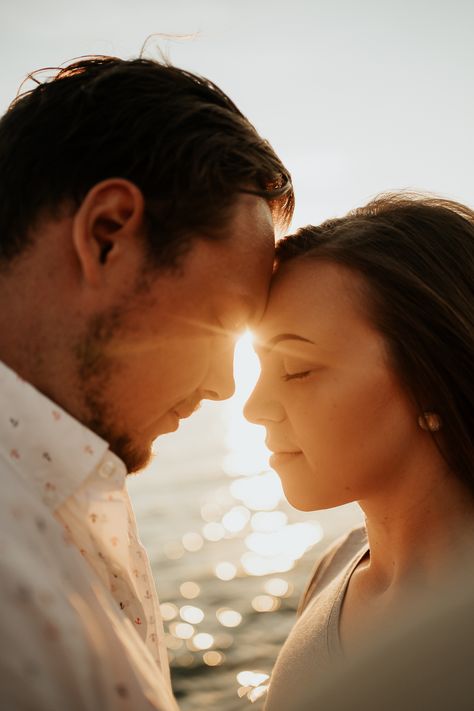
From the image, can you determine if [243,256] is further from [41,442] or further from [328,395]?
[41,442]

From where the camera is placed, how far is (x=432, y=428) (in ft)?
8.17

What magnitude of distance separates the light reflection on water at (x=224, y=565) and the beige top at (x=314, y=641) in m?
0.51

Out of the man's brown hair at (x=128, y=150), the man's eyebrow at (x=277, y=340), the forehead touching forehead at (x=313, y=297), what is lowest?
the man's eyebrow at (x=277, y=340)

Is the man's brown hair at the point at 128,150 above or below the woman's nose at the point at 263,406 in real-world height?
above

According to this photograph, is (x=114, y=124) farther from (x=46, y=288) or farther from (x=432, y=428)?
(x=432, y=428)

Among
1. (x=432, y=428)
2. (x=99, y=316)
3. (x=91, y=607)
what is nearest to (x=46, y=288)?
(x=99, y=316)

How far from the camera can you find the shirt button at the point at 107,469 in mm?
1878

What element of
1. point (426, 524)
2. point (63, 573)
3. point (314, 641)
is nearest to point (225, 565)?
point (314, 641)

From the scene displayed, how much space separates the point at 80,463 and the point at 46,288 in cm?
51

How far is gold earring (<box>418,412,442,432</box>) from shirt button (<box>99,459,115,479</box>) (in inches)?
46.6

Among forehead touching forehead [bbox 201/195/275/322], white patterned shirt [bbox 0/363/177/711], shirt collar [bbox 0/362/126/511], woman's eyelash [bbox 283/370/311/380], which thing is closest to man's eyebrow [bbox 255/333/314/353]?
woman's eyelash [bbox 283/370/311/380]

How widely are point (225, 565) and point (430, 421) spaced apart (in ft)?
33.7

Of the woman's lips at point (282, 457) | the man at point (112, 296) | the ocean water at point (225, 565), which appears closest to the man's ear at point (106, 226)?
the man at point (112, 296)

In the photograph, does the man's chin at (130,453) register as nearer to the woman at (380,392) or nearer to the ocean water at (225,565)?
→ the woman at (380,392)
